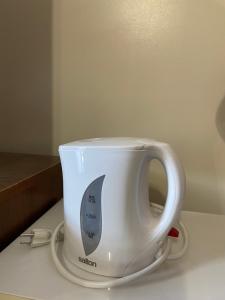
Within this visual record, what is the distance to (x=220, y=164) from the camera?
2.68ft

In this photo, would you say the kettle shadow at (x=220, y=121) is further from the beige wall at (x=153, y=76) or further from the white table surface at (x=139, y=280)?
the white table surface at (x=139, y=280)

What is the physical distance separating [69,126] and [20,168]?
25 centimetres

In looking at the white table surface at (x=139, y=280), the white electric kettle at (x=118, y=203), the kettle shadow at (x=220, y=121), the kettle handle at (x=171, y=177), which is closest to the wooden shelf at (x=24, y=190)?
the white table surface at (x=139, y=280)

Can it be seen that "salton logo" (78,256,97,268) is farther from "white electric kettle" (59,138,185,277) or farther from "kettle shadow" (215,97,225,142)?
"kettle shadow" (215,97,225,142)

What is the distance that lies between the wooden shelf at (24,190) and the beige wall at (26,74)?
11cm

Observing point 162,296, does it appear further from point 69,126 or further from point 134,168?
point 69,126

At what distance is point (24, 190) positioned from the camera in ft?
2.02

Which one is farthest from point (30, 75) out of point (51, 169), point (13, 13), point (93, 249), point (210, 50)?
point (93, 249)

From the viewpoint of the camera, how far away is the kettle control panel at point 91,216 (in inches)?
18.3

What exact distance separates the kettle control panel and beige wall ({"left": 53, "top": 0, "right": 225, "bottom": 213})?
413 mm

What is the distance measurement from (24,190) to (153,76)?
0.47 metres

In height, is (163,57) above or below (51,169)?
above

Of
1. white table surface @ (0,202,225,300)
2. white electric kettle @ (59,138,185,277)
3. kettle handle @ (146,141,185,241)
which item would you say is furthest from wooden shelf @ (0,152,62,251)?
kettle handle @ (146,141,185,241)

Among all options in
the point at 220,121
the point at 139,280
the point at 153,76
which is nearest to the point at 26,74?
the point at 153,76
